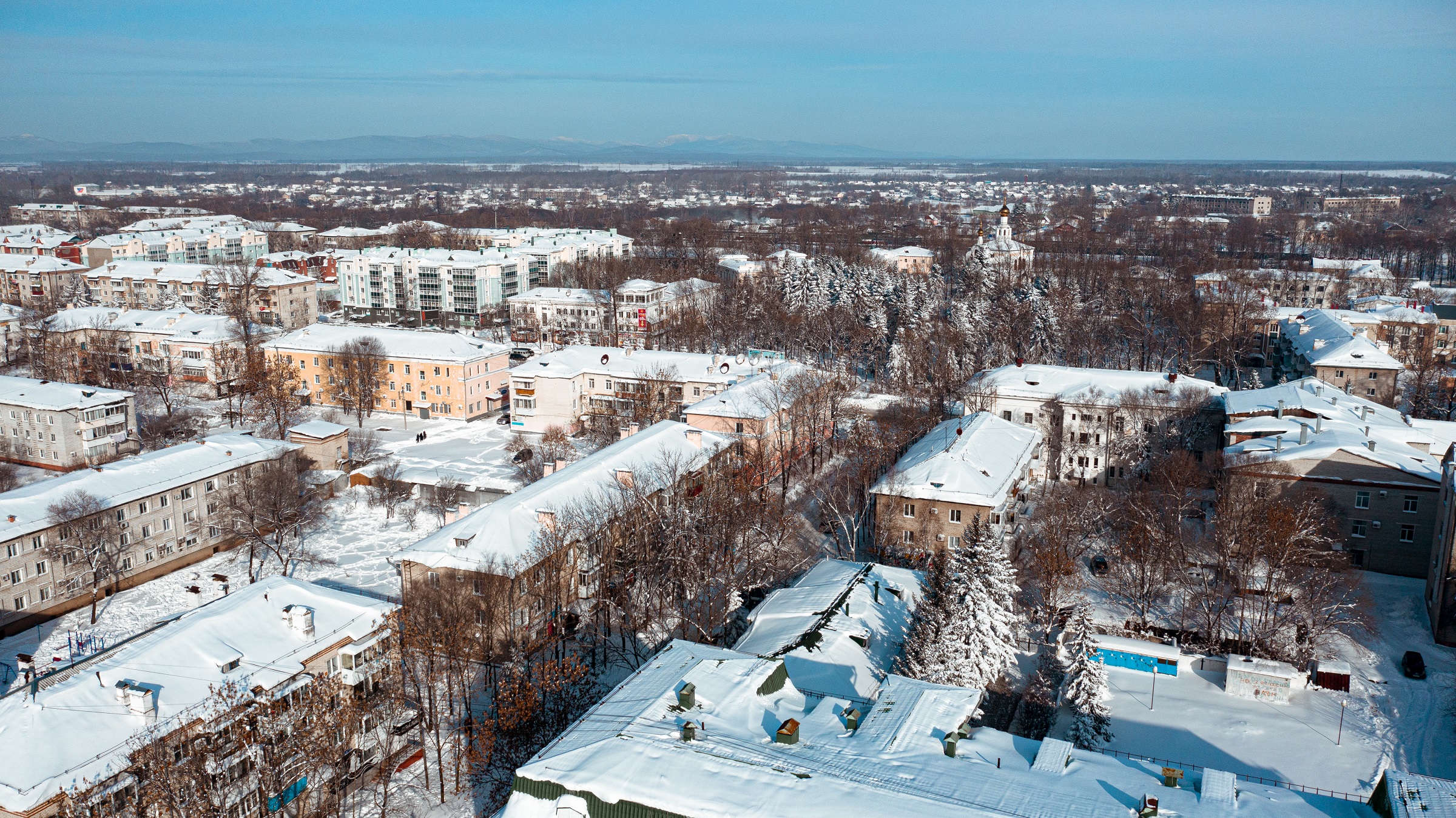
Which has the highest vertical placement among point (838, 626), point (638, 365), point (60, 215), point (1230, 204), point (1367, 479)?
point (1230, 204)

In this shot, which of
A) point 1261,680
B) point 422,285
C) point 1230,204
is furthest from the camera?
point 1230,204

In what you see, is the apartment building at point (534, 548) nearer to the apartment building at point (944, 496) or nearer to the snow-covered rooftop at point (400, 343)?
the apartment building at point (944, 496)

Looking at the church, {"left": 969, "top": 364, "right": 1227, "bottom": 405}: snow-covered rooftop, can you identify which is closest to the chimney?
{"left": 969, "top": 364, "right": 1227, "bottom": 405}: snow-covered rooftop

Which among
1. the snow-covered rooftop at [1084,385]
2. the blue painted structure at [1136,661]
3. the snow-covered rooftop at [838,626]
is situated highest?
the snow-covered rooftop at [1084,385]

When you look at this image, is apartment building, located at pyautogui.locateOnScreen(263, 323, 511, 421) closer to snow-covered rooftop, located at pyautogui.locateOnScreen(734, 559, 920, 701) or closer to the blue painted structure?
snow-covered rooftop, located at pyautogui.locateOnScreen(734, 559, 920, 701)

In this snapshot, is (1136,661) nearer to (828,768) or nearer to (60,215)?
(828,768)

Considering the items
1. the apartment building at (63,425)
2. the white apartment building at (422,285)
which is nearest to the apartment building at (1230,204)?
the white apartment building at (422,285)

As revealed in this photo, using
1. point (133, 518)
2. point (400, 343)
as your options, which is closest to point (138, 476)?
point (133, 518)
